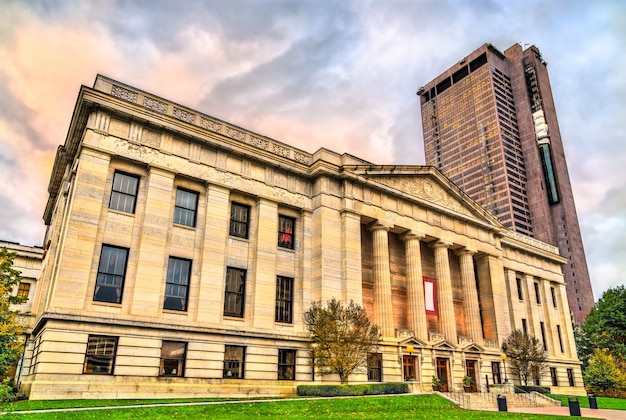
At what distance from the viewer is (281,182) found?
33.9 m

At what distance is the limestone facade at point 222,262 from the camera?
24.1m

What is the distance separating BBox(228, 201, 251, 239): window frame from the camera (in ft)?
102

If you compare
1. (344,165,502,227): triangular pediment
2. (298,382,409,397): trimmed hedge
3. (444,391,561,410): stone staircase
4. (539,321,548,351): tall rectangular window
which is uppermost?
(344,165,502,227): triangular pediment

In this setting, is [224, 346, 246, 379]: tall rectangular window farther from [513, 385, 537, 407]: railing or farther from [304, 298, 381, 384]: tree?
[513, 385, 537, 407]: railing

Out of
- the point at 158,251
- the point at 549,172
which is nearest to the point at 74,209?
the point at 158,251

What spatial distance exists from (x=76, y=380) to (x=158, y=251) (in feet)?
26.2

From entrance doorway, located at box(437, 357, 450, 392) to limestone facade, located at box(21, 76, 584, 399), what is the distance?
176 mm

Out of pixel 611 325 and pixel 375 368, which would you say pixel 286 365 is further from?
pixel 611 325

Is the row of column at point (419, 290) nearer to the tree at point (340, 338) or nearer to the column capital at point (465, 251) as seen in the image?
the column capital at point (465, 251)

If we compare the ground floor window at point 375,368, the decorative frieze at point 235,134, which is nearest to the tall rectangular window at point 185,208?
the decorative frieze at point 235,134

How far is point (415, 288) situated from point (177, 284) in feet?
65.5

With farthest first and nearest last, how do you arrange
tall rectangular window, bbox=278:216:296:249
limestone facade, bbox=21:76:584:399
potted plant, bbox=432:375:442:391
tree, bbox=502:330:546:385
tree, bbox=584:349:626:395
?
tree, bbox=584:349:626:395 < tree, bbox=502:330:546:385 < potted plant, bbox=432:375:442:391 < tall rectangular window, bbox=278:216:296:249 < limestone facade, bbox=21:76:584:399

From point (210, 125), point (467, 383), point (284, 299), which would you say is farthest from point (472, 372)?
point (210, 125)

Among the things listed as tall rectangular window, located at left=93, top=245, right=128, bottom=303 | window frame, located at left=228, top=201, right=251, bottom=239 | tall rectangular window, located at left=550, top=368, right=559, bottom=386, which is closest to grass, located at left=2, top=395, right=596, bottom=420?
tall rectangular window, located at left=93, top=245, right=128, bottom=303
